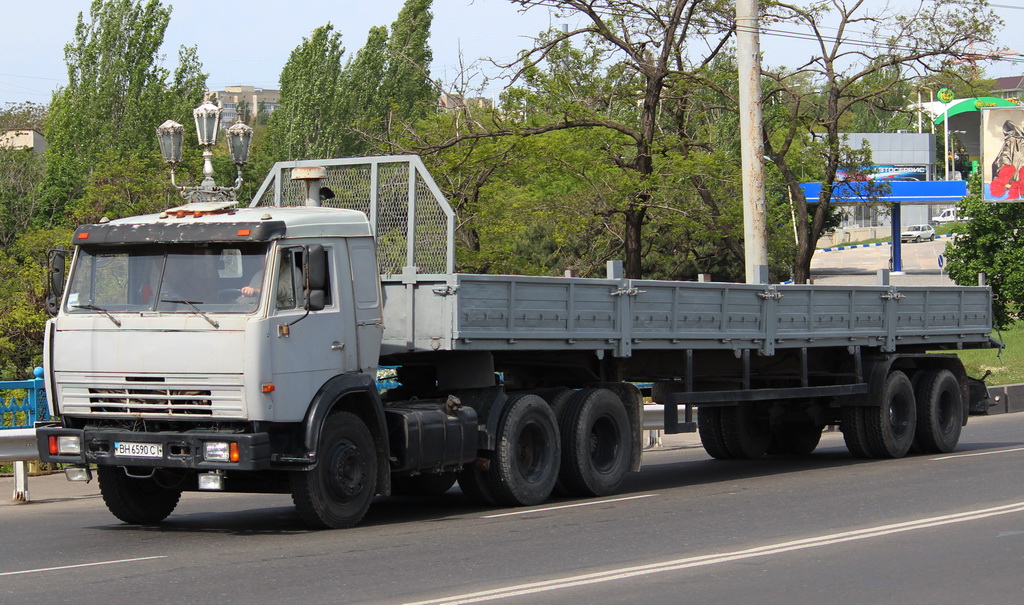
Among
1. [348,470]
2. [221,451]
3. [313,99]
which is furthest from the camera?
[313,99]

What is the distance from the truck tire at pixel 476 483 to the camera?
1227 cm

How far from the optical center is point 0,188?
48.1 metres

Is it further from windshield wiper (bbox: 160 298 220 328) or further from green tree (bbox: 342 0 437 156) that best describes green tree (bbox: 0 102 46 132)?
windshield wiper (bbox: 160 298 220 328)

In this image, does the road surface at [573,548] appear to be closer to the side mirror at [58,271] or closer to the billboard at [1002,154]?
the side mirror at [58,271]

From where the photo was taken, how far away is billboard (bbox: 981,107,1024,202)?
40656mm

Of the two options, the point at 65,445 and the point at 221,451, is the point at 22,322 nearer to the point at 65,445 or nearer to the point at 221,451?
the point at 65,445

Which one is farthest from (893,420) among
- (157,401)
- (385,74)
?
(385,74)

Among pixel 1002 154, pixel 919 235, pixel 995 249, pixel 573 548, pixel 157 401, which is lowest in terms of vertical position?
pixel 573 548

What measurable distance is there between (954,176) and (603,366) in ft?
365

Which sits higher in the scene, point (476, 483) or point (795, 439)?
point (476, 483)

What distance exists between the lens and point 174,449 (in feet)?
33.0

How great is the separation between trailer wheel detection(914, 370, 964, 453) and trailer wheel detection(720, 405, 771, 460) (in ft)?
7.06

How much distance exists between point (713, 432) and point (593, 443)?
4632mm

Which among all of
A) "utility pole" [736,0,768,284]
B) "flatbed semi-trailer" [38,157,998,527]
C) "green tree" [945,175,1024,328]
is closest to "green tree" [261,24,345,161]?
"green tree" [945,175,1024,328]
